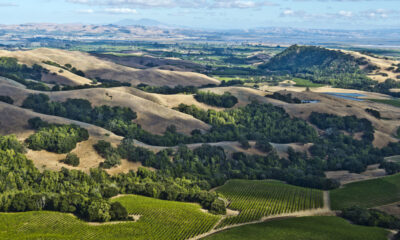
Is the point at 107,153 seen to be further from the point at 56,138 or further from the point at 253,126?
the point at 253,126

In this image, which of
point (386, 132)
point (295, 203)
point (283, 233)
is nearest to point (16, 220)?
point (283, 233)

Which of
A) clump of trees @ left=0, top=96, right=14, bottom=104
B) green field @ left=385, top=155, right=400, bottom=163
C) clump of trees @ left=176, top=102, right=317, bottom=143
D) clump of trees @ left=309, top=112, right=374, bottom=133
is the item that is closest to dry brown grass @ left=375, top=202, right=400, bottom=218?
green field @ left=385, top=155, right=400, bottom=163

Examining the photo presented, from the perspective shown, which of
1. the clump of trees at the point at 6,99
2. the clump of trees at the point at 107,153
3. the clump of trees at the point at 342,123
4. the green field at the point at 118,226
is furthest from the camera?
the clump of trees at the point at 342,123

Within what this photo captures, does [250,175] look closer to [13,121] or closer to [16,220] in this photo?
[16,220]

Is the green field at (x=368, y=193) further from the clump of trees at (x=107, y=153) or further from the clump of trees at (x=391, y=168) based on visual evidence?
the clump of trees at (x=107, y=153)

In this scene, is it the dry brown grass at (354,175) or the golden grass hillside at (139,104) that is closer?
the dry brown grass at (354,175)

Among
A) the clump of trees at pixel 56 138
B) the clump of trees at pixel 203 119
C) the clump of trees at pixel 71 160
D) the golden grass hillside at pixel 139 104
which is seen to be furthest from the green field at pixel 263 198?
the golden grass hillside at pixel 139 104
